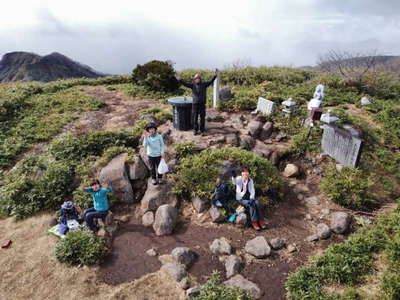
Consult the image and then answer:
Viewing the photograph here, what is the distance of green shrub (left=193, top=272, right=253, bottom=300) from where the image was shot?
4287 millimetres

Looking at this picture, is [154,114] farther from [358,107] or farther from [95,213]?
[358,107]

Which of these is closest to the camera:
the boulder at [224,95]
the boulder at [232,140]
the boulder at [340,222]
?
the boulder at [340,222]

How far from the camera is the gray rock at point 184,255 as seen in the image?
207 inches

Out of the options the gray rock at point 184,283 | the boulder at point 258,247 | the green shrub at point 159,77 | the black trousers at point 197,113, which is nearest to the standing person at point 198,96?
the black trousers at point 197,113

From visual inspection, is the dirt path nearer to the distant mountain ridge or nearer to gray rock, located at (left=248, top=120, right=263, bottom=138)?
gray rock, located at (left=248, top=120, right=263, bottom=138)

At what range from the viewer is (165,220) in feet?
20.3

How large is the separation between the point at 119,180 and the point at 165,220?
6.29 feet

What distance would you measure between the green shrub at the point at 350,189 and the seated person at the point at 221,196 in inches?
110

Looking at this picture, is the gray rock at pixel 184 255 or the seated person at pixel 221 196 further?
the seated person at pixel 221 196

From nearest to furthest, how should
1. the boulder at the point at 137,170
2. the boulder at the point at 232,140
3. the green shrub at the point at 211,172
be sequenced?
1. the green shrub at the point at 211,172
2. the boulder at the point at 137,170
3. the boulder at the point at 232,140

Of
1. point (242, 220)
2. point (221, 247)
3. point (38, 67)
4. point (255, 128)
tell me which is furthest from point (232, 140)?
point (38, 67)

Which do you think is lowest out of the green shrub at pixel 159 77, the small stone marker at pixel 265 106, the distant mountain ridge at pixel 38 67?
the distant mountain ridge at pixel 38 67

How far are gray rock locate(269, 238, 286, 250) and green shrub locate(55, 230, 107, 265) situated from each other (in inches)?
138

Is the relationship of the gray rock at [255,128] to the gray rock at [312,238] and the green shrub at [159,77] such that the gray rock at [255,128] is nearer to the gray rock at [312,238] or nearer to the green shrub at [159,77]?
the gray rock at [312,238]
